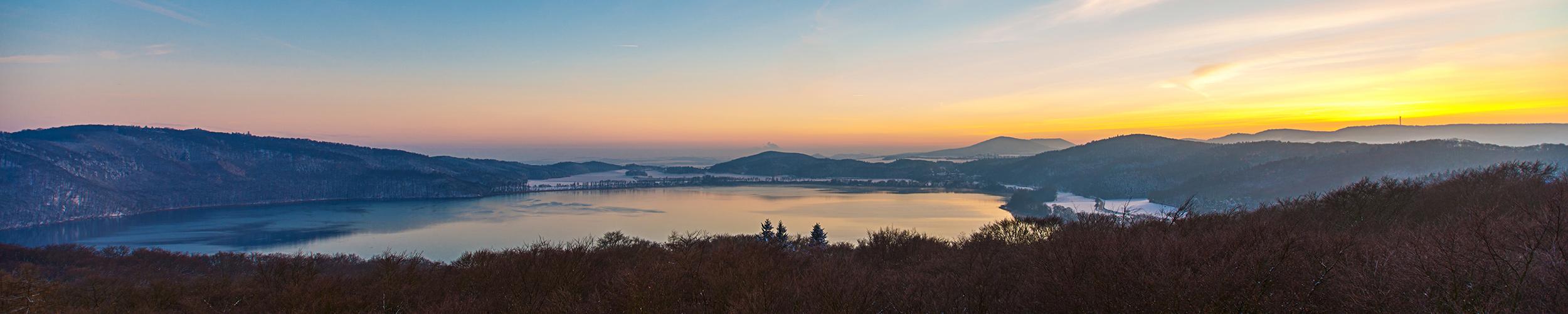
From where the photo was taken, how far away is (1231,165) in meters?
77.4

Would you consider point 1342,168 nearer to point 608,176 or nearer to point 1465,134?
point 1465,134

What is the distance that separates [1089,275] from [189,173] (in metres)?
135

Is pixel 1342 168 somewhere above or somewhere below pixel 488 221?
above

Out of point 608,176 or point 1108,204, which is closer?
point 1108,204

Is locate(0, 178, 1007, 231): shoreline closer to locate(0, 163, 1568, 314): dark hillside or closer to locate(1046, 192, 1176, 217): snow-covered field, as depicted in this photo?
locate(1046, 192, 1176, 217): snow-covered field

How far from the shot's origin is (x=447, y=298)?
996 cm

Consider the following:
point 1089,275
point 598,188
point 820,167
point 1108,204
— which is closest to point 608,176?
point 598,188

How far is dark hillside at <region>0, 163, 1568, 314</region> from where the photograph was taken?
5.11m

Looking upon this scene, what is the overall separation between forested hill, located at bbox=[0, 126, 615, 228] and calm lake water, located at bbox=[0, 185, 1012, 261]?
6.03m

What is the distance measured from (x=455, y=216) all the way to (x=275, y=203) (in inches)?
1866

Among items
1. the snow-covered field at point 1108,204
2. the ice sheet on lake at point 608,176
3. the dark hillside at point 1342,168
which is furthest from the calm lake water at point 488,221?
the ice sheet on lake at point 608,176

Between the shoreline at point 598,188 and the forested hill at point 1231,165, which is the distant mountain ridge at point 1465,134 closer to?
the forested hill at point 1231,165

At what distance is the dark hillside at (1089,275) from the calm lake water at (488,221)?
2545cm

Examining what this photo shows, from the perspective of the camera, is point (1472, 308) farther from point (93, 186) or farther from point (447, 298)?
point (93, 186)
